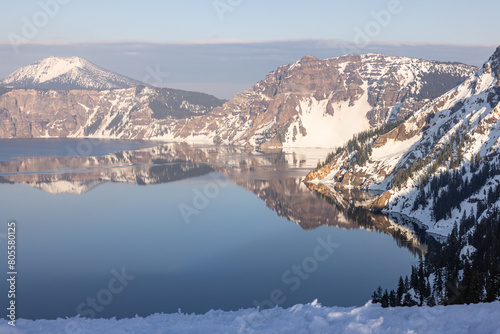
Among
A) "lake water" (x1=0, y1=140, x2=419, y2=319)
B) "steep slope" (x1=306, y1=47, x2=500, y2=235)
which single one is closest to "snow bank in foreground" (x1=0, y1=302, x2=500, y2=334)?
"lake water" (x1=0, y1=140, x2=419, y2=319)

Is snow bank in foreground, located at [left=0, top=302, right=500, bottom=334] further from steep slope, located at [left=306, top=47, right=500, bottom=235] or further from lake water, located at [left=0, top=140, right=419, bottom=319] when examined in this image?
steep slope, located at [left=306, top=47, right=500, bottom=235]

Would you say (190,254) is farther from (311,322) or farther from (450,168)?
(450,168)

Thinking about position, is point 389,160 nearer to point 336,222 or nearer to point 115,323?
point 336,222

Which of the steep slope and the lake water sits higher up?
the steep slope

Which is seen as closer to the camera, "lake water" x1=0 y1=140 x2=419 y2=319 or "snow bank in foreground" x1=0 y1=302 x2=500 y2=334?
"snow bank in foreground" x1=0 y1=302 x2=500 y2=334

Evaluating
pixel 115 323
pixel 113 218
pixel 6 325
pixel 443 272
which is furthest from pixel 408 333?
pixel 113 218

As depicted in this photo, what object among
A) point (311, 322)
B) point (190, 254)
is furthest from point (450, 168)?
point (311, 322)
